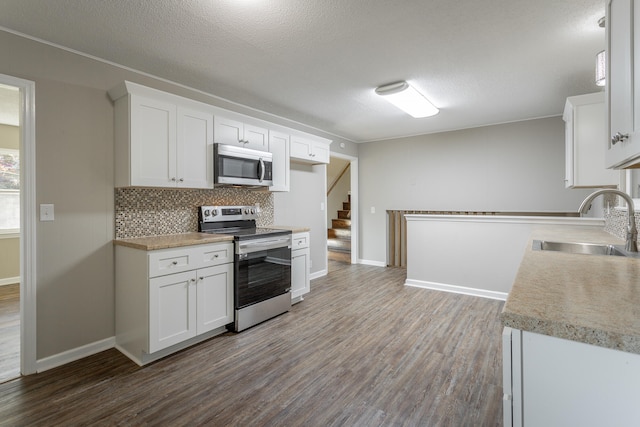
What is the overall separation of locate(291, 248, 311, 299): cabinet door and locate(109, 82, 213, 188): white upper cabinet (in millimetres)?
1324

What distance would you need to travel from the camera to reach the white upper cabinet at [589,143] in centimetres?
263

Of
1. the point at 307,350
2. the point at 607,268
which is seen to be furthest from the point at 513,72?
the point at 307,350

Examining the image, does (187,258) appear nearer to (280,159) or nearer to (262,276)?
(262,276)

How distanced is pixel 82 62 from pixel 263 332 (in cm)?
271

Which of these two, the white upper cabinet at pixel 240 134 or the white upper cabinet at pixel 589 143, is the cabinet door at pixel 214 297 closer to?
the white upper cabinet at pixel 240 134

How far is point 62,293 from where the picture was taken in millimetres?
2389

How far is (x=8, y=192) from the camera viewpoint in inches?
180

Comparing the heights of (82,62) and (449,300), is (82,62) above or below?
above

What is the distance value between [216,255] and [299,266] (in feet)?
3.98

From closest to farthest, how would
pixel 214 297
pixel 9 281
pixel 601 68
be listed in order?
pixel 601 68 < pixel 214 297 < pixel 9 281

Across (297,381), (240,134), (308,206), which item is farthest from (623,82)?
(308,206)

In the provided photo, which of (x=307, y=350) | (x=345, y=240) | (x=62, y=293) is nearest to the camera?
(x=62, y=293)

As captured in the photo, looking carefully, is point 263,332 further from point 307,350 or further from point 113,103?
point 113,103

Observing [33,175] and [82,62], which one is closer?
[33,175]
